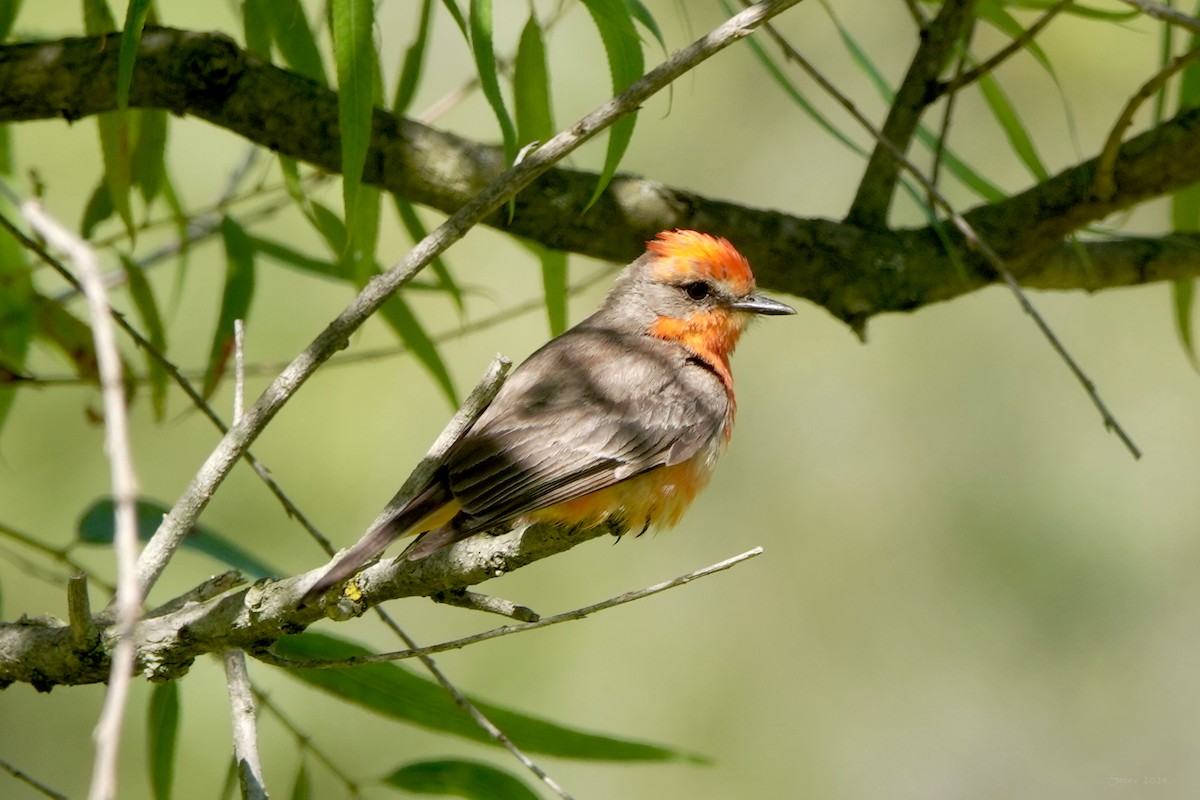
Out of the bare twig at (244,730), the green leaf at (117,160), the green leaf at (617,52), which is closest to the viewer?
the bare twig at (244,730)

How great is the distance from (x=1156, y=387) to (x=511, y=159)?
15.7 ft

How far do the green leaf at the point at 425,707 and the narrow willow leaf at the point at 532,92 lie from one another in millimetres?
1155

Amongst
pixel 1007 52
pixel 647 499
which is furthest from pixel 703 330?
pixel 1007 52

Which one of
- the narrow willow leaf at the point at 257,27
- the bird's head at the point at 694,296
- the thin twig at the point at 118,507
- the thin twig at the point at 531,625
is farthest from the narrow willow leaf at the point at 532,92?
the thin twig at the point at 118,507

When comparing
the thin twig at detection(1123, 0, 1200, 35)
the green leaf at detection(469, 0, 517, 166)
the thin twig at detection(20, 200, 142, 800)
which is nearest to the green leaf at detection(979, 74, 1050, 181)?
the thin twig at detection(1123, 0, 1200, 35)

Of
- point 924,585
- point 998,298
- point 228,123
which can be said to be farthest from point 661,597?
point 228,123

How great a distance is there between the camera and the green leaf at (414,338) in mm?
3434

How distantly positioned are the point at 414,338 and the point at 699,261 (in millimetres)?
967

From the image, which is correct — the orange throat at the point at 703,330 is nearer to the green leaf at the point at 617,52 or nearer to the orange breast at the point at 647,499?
the orange breast at the point at 647,499

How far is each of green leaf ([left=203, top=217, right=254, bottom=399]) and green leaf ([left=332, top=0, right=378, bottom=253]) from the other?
4.18 ft

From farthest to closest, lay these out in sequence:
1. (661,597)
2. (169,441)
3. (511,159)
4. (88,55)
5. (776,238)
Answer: (661,597)
(169,441)
(776,238)
(88,55)
(511,159)

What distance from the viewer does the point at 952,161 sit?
3547mm

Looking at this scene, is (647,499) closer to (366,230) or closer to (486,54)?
(366,230)

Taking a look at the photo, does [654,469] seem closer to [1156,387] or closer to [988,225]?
[988,225]
